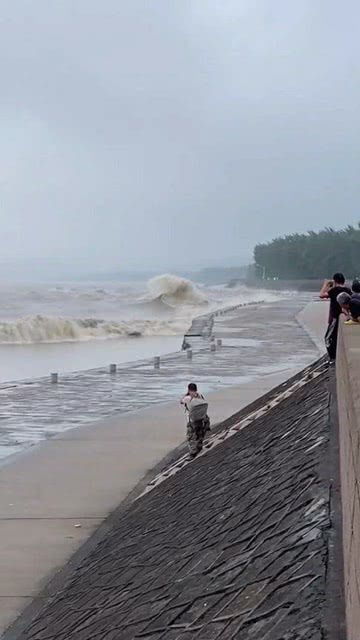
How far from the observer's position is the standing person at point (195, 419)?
11180 mm

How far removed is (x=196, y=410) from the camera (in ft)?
36.8

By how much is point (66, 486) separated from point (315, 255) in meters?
155

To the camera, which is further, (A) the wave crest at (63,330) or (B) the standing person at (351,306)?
(A) the wave crest at (63,330)

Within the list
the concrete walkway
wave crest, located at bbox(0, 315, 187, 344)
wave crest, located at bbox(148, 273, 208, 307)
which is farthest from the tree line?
the concrete walkway

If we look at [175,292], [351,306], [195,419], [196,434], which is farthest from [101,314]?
[351,306]

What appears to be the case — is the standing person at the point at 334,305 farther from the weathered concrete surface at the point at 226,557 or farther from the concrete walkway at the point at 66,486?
the concrete walkway at the point at 66,486

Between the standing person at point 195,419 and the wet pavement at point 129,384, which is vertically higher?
the standing person at point 195,419

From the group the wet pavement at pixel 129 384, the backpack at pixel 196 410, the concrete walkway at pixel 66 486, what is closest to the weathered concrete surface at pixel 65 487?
the concrete walkway at pixel 66 486

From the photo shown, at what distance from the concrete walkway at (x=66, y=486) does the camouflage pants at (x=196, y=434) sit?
1129 mm

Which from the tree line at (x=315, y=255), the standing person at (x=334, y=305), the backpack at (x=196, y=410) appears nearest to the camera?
the standing person at (x=334, y=305)

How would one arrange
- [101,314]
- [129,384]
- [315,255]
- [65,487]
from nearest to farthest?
[65,487], [129,384], [101,314], [315,255]

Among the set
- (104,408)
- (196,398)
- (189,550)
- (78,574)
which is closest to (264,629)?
(189,550)

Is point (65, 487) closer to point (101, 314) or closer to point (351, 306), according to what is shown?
point (351, 306)

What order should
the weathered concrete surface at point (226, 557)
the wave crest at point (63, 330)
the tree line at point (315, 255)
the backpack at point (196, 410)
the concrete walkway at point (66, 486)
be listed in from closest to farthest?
the weathered concrete surface at point (226, 557) → the concrete walkway at point (66, 486) → the backpack at point (196, 410) → the wave crest at point (63, 330) → the tree line at point (315, 255)
